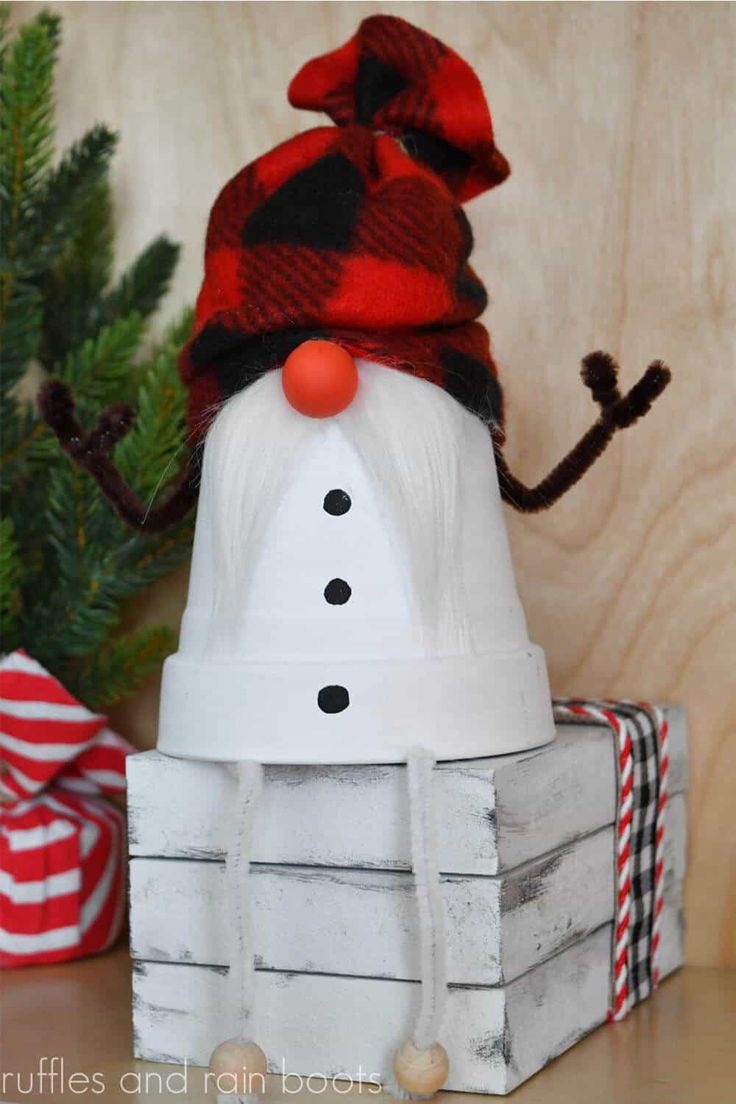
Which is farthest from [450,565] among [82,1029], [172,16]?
[172,16]

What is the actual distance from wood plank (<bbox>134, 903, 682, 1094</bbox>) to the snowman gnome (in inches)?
0.8

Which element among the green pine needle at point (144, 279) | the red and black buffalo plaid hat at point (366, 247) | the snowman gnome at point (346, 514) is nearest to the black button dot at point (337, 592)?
the snowman gnome at point (346, 514)

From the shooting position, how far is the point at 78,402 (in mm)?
1030

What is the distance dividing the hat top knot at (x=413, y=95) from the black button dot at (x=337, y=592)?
27cm

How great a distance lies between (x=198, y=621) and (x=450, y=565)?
0.14 m

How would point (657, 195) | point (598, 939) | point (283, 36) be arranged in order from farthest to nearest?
1. point (283, 36)
2. point (657, 195)
3. point (598, 939)

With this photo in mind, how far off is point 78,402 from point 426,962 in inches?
20.6

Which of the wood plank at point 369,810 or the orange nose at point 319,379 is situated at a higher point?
the orange nose at point 319,379

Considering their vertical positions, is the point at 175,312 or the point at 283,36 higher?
the point at 283,36

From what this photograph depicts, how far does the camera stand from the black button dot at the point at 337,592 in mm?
720

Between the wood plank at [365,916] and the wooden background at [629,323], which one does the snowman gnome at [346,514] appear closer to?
the wood plank at [365,916]

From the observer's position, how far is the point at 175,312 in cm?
110

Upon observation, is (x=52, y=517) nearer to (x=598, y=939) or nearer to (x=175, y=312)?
(x=175, y=312)

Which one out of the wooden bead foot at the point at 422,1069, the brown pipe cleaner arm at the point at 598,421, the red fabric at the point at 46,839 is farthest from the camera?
the red fabric at the point at 46,839
